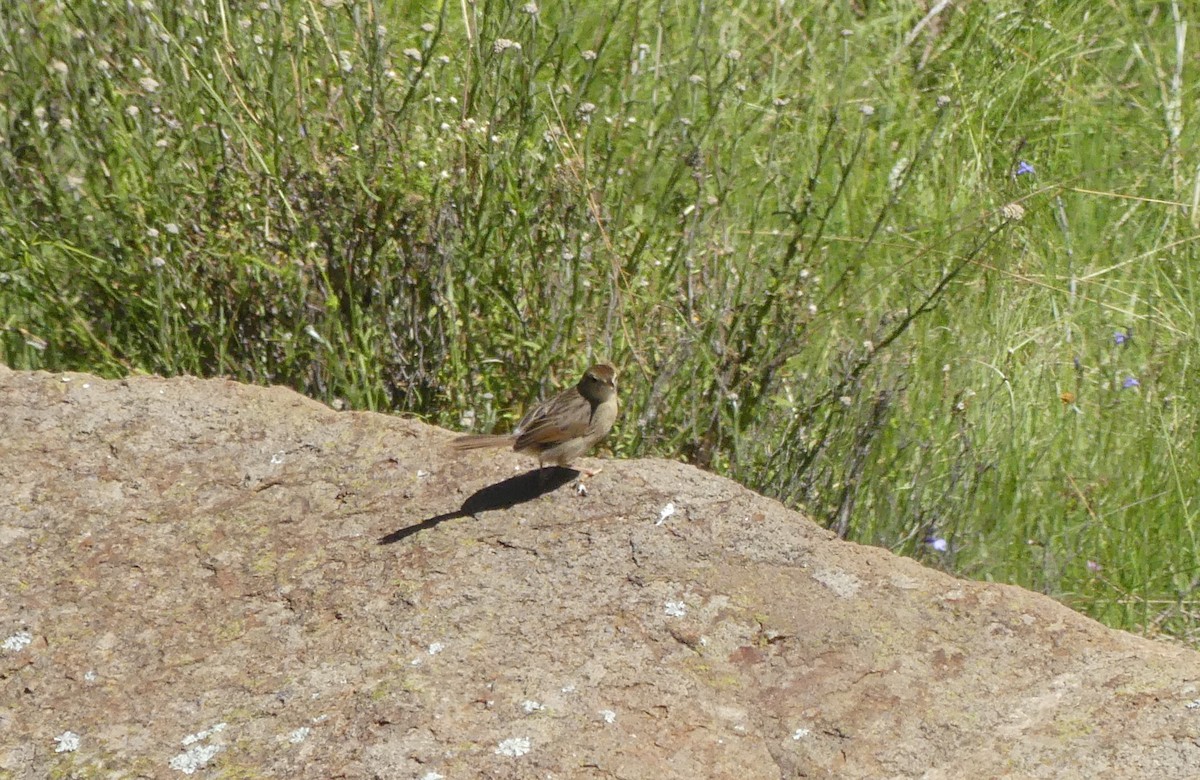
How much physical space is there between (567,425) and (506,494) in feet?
1.18

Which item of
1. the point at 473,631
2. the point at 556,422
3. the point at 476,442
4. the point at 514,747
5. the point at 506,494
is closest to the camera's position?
the point at 514,747

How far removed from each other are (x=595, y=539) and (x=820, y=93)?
4130mm

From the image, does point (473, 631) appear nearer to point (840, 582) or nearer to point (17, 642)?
point (840, 582)

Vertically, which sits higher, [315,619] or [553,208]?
[553,208]

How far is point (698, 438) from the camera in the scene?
14.8ft

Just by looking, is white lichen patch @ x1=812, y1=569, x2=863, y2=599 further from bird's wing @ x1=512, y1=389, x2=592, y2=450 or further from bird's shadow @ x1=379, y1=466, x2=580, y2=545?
bird's wing @ x1=512, y1=389, x2=592, y2=450

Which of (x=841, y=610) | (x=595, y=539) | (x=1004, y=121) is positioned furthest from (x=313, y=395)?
(x=1004, y=121)

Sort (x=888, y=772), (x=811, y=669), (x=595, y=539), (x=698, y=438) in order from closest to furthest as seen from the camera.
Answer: (x=888, y=772)
(x=811, y=669)
(x=595, y=539)
(x=698, y=438)

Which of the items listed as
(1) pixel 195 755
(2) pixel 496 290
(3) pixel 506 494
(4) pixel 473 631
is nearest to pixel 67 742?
(1) pixel 195 755

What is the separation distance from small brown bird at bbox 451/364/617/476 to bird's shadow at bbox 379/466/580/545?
57mm

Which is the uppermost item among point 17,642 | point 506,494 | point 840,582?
point 840,582

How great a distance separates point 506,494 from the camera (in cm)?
352

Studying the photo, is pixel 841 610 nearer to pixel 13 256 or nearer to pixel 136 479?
pixel 136 479

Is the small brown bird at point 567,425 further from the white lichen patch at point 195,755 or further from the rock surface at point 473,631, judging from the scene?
the white lichen patch at point 195,755
